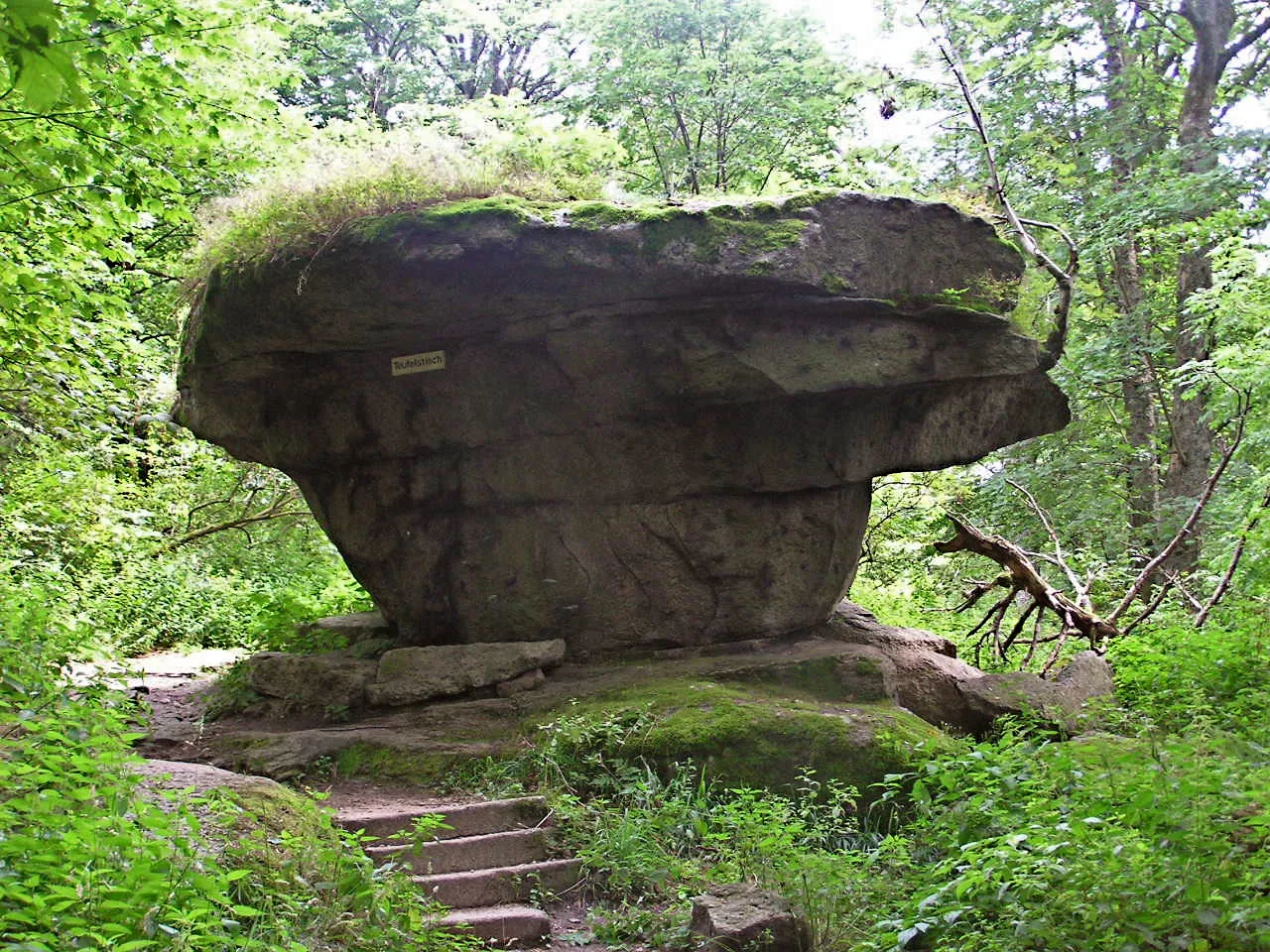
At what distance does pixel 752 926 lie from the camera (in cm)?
434

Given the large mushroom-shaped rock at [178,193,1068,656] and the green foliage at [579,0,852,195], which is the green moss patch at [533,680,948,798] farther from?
the green foliage at [579,0,852,195]

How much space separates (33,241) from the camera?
8.84 meters

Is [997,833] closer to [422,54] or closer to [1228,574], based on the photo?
[1228,574]

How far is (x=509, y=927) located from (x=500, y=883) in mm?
474

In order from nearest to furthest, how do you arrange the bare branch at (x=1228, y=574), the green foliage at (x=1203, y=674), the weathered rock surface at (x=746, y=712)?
the green foliage at (x=1203, y=674)
the weathered rock surface at (x=746, y=712)
the bare branch at (x=1228, y=574)

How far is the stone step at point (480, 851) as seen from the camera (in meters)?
5.70

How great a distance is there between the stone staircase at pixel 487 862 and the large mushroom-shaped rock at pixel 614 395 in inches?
103

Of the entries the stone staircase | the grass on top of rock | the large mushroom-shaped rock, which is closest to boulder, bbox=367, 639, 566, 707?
the large mushroom-shaped rock

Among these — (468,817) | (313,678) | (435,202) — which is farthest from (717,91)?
(468,817)

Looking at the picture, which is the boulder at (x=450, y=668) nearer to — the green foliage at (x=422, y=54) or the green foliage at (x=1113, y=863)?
the green foliage at (x=1113, y=863)

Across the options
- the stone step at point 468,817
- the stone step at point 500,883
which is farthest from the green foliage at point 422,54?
the stone step at point 500,883

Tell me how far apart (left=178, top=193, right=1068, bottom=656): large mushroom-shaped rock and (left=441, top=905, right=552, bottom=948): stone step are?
3.68m

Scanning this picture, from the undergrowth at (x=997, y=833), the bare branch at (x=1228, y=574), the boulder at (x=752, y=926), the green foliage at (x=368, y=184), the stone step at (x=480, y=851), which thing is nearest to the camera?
the undergrowth at (x=997, y=833)

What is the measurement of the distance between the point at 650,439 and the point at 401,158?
2.94 meters
